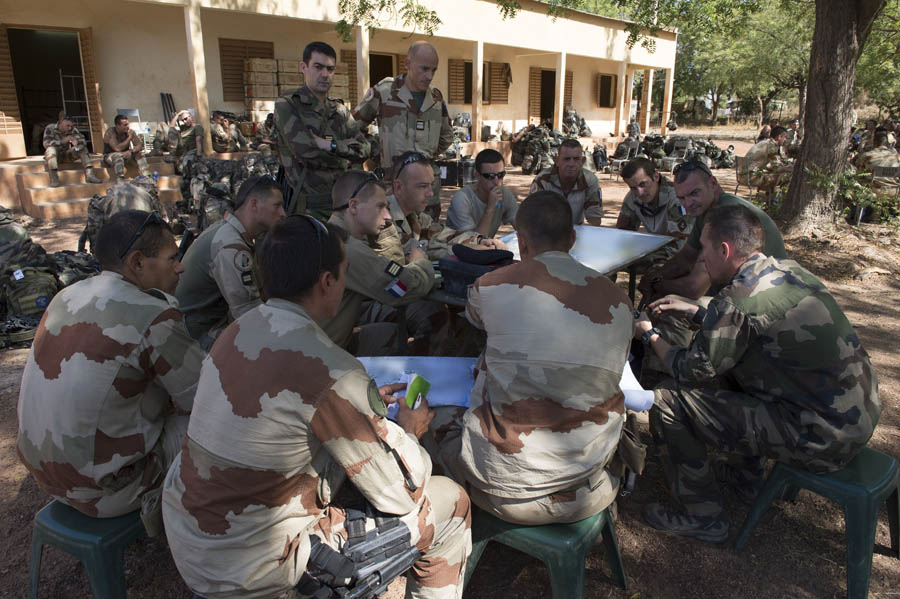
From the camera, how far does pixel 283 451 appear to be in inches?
59.5

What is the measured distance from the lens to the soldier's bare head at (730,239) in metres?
2.35

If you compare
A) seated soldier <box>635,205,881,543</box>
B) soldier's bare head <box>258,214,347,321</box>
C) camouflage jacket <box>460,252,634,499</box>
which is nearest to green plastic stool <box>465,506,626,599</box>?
camouflage jacket <box>460,252,634,499</box>

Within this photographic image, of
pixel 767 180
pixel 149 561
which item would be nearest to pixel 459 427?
pixel 149 561

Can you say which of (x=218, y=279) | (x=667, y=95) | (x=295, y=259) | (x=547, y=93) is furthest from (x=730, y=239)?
(x=667, y=95)

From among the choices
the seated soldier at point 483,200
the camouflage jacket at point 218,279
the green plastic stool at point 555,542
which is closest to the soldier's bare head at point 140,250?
the camouflage jacket at point 218,279

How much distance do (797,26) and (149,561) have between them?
2925cm

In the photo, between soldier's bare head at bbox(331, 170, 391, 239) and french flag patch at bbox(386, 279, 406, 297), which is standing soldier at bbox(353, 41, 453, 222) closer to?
soldier's bare head at bbox(331, 170, 391, 239)

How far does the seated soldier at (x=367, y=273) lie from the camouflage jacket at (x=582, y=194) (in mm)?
2268

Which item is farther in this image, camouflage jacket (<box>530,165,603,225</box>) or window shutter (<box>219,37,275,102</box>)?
window shutter (<box>219,37,275,102</box>)

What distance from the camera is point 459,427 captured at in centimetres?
220

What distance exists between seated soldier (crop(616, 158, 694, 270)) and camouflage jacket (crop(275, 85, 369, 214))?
204 centimetres

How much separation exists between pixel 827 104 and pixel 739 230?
5939 mm

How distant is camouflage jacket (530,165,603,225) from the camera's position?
17.0 ft

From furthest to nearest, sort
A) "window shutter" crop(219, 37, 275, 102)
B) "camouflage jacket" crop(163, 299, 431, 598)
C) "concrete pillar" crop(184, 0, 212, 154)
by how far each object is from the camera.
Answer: "window shutter" crop(219, 37, 275, 102)
"concrete pillar" crop(184, 0, 212, 154)
"camouflage jacket" crop(163, 299, 431, 598)
